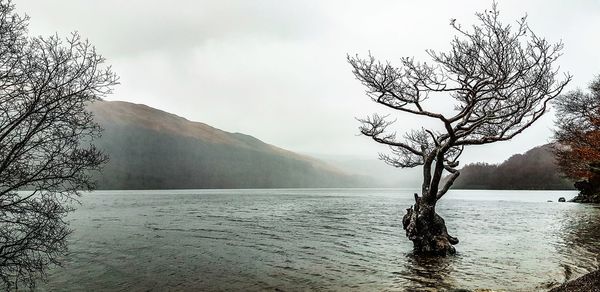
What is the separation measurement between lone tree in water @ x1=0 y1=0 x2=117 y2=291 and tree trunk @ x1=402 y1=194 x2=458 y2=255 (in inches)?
686

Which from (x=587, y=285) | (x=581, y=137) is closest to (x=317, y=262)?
(x=587, y=285)

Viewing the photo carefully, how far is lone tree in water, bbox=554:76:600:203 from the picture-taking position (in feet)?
121

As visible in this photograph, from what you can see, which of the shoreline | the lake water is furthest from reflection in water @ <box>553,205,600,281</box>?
the shoreline

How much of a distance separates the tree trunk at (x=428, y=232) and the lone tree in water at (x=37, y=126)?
57.1ft

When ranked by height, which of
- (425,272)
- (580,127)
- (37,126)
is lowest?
(425,272)

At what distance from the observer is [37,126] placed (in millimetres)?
13125

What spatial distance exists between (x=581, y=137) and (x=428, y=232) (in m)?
26.4

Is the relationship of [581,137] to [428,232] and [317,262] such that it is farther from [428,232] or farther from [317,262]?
[317,262]

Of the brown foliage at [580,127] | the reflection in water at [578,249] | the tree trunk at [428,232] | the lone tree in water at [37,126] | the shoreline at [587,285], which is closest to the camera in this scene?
the shoreline at [587,285]

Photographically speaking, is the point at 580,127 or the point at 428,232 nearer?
the point at 428,232

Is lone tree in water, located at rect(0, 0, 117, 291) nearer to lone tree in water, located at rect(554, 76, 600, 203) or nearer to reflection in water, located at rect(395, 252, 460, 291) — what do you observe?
reflection in water, located at rect(395, 252, 460, 291)

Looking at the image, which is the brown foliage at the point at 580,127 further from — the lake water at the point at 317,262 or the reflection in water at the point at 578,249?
the lake water at the point at 317,262

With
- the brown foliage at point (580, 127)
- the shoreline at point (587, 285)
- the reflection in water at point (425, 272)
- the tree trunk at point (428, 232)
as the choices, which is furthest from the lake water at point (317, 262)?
the brown foliage at point (580, 127)

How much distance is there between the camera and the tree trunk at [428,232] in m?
20.5
